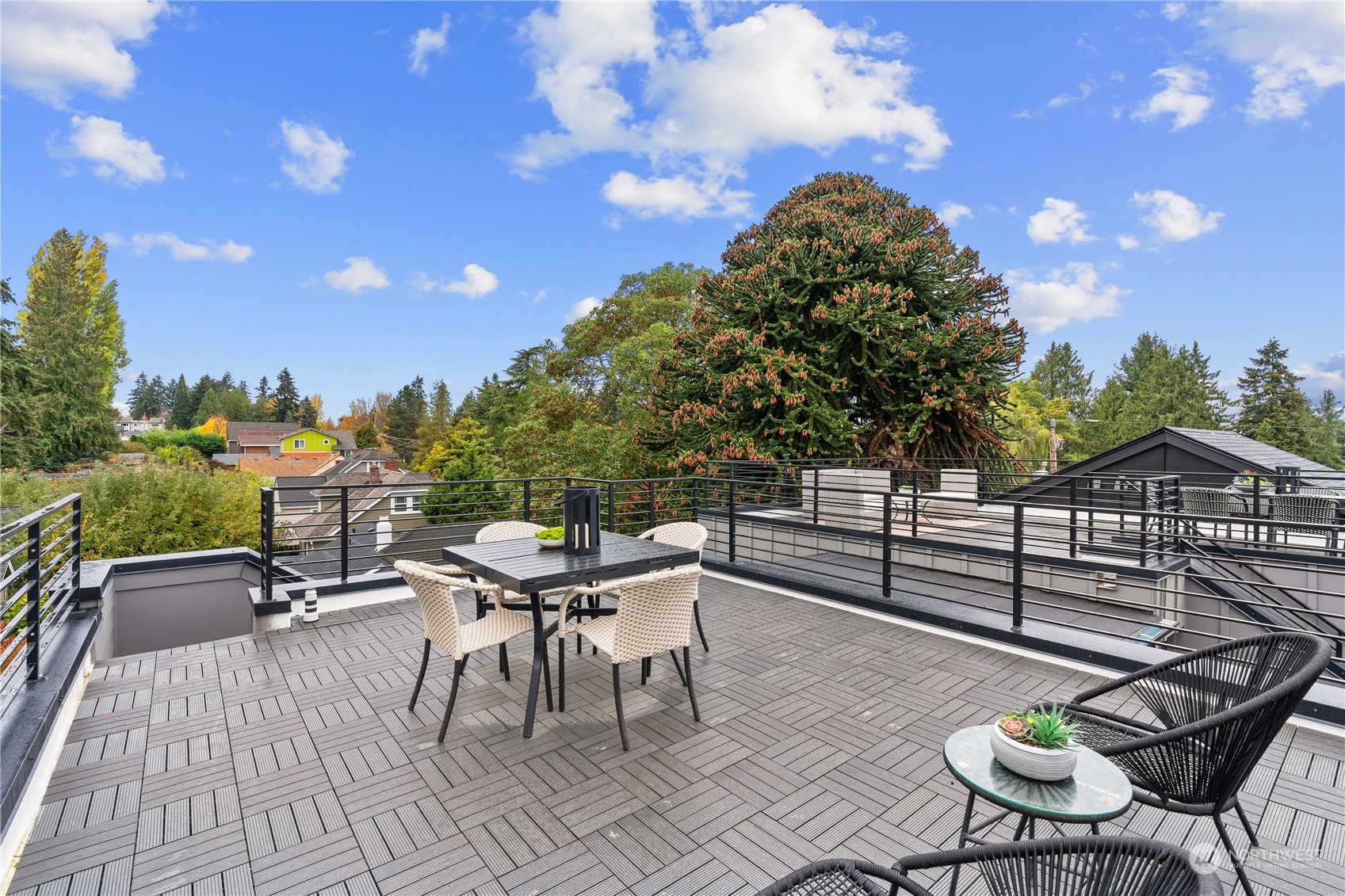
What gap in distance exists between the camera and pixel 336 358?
51.0 meters

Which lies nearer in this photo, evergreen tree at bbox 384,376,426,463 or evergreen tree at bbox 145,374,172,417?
evergreen tree at bbox 384,376,426,463

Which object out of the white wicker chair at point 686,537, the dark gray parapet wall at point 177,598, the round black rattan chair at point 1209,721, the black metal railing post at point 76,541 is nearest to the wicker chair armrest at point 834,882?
the round black rattan chair at point 1209,721

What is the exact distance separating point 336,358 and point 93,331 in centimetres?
2453

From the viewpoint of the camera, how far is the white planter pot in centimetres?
143

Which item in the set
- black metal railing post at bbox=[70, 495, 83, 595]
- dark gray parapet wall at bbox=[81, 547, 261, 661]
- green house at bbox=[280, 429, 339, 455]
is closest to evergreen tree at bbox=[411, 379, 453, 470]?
green house at bbox=[280, 429, 339, 455]

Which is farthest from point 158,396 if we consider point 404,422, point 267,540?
point 267,540

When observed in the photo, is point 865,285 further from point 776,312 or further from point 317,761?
point 317,761

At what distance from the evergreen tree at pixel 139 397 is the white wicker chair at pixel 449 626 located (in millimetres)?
107625

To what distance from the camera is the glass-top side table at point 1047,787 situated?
4.41ft

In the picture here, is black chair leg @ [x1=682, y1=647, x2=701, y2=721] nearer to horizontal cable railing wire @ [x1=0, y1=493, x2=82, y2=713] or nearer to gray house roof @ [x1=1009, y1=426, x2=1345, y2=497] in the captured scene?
horizontal cable railing wire @ [x1=0, y1=493, x2=82, y2=713]

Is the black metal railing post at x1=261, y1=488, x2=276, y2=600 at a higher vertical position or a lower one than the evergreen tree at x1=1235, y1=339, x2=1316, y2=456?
lower

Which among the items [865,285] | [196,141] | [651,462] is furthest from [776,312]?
[196,141]

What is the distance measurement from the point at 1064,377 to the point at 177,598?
46.6 meters

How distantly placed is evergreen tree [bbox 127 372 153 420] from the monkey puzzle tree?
103 metres
